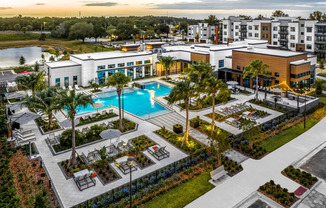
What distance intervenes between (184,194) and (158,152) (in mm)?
5616

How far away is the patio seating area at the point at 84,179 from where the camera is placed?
681 inches

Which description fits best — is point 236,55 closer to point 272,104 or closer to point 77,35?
point 272,104

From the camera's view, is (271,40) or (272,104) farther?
(271,40)

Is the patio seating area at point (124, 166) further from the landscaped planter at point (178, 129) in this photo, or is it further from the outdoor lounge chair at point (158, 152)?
the landscaped planter at point (178, 129)

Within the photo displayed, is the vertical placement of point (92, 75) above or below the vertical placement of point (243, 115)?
above

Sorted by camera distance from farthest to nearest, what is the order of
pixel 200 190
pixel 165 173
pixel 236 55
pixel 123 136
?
pixel 236 55 < pixel 123 136 < pixel 165 173 < pixel 200 190

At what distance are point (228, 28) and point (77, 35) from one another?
64.9 metres

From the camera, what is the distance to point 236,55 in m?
45.1

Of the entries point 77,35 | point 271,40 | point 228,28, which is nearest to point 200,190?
point 271,40

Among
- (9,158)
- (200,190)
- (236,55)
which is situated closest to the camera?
(200,190)

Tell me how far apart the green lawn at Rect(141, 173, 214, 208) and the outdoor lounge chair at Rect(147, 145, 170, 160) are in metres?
3.95

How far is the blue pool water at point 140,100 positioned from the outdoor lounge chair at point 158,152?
944 centimetres

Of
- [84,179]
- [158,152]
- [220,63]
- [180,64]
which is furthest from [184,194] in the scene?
[180,64]

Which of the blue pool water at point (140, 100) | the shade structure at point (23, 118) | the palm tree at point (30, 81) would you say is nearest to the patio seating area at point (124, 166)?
the shade structure at point (23, 118)
